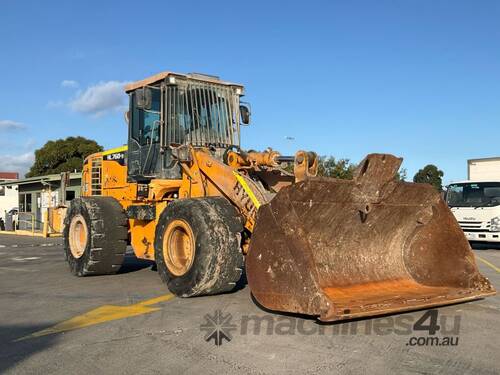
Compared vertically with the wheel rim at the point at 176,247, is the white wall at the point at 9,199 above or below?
above

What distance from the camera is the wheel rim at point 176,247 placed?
7.68 metres

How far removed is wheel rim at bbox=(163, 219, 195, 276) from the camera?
302 inches

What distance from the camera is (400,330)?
5711 mm

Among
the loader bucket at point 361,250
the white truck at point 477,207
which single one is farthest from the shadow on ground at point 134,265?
the white truck at point 477,207

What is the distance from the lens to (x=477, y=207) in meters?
16.8

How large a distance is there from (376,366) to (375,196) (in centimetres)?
254

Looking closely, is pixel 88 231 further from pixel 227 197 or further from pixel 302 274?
pixel 302 274

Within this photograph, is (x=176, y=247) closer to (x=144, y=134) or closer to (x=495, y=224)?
(x=144, y=134)

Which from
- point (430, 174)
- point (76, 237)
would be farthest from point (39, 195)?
point (430, 174)

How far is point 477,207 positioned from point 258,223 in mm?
13018

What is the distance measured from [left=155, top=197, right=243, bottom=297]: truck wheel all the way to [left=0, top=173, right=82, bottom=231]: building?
2067 centimetres

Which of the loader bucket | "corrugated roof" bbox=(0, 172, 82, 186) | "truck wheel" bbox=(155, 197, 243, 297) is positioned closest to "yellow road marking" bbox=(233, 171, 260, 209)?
"truck wheel" bbox=(155, 197, 243, 297)

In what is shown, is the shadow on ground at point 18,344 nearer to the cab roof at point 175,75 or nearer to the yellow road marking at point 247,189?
the yellow road marking at point 247,189

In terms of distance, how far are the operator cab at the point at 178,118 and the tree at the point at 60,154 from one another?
44227 mm
